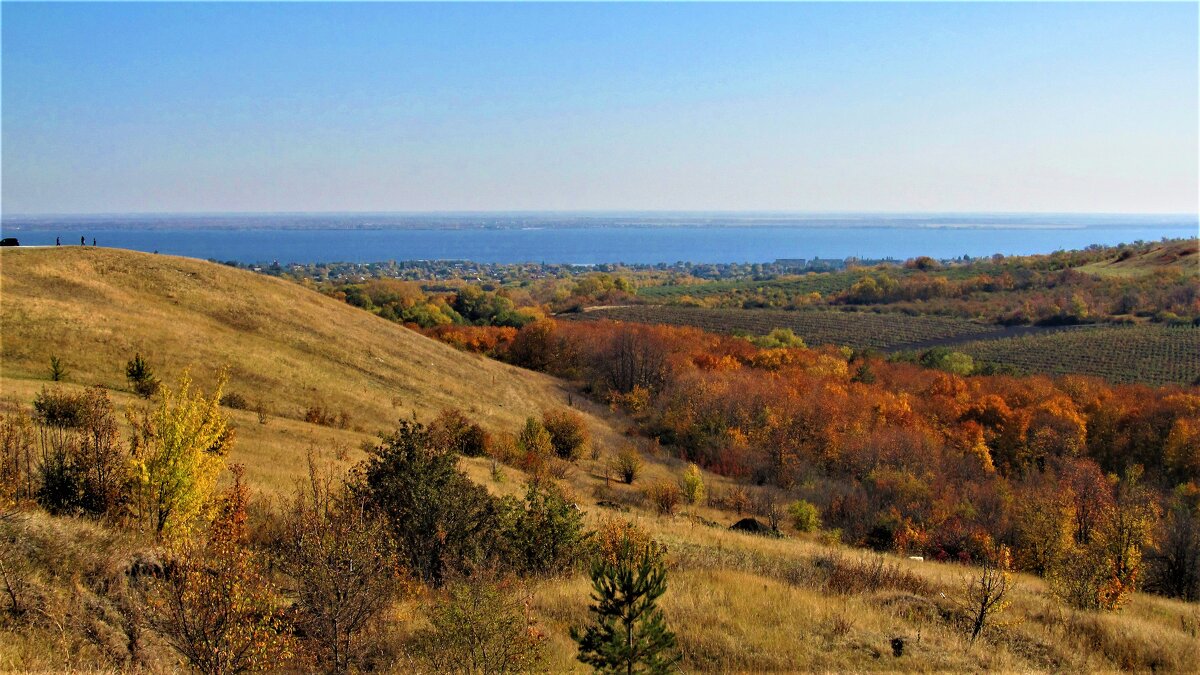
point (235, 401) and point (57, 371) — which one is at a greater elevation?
point (57, 371)

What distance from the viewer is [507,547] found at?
572 inches

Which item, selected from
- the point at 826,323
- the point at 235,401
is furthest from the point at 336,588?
the point at 826,323

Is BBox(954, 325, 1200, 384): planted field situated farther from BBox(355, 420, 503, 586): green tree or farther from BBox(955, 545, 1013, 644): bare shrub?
BBox(355, 420, 503, 586): green tree

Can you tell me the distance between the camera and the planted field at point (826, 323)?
93.9 metres

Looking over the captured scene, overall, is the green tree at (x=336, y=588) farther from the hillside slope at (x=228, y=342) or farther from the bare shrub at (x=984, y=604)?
the hillside slope at (x=228, y=342)

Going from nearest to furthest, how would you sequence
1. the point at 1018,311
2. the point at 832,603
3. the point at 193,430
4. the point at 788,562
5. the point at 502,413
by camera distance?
the point at 193,430 → the point at 832,603 → the point at 788,562 → the point at 502,413 → the point at 1018,311

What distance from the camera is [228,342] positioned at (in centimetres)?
3244

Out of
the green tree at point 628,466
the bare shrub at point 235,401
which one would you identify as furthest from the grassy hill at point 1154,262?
the bare shrub at point 235,401

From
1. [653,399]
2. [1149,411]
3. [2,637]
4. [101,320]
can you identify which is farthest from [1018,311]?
[2,637]

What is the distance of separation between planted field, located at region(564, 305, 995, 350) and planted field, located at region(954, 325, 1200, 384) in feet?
25.6

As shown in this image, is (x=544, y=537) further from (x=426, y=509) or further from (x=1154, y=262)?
(x=1154, y=262)

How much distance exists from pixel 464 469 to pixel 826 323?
90.5 meters

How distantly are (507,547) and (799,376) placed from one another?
5068 centimetres

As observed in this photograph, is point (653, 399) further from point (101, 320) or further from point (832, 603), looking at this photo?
point (832, 603)
